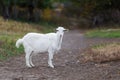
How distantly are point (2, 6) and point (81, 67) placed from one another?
106ft

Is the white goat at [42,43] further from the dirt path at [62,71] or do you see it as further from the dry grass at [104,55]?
the dry grass at [104,55]

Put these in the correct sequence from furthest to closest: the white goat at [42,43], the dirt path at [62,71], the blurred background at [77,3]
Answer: the blurred background at [77,3], the white goat at [42,43], the dirt path at [62,71]

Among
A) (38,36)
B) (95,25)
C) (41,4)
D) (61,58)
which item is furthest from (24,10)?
(38,36)

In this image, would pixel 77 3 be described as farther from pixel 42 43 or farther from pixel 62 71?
pixel 62 71

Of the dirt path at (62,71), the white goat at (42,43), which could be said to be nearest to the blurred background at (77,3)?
the dirt path at (62,71)

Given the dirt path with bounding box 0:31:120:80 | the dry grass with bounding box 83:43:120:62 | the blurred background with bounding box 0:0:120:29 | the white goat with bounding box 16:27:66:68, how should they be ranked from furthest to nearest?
1. the blurred background with bounding box 0:0:120:29
2. the dry grass with bounding box 83:43:120:62
3. the white goat with bounding box 16:27:66:68
4. the dirt path with bounding box 0:31:120:80

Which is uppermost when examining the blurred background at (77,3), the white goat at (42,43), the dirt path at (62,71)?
the blurred background at (77,3)

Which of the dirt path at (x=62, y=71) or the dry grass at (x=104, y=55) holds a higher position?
the dry grass at (x=104, y=55)

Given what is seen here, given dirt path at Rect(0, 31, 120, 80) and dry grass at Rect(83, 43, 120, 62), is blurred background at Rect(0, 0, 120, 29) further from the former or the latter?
dirt path at Rect(0, 31, 120, 80)

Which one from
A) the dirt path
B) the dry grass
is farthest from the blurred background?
the dirt path

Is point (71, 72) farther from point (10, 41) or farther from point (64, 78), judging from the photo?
point (10, 41)

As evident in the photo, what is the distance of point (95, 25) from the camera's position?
4684cm

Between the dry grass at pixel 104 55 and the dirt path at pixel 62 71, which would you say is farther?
the dry grass at pixel 104 55

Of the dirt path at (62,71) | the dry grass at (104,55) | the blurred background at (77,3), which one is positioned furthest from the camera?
the blurred background at (77,3)
